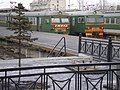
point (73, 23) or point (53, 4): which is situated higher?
point (53, 4)

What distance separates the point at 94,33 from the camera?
130ft

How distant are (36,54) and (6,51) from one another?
370 cm

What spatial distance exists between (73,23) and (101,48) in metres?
25.5

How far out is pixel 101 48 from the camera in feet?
56.8

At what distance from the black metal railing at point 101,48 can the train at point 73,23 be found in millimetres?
19757

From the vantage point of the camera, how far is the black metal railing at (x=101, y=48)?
15.9 meters

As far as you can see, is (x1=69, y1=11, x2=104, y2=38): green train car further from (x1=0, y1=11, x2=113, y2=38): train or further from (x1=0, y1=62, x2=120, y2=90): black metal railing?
(x1=0, y1=62, x2=120, y2=90): black metal railing

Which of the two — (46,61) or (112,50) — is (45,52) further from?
(112,50)

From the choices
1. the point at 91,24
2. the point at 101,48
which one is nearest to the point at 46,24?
the point at 91,24

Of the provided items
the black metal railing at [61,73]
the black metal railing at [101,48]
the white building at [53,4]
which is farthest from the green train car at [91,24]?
the white building at [53,4]

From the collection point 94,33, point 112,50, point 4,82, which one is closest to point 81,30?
point 94,33

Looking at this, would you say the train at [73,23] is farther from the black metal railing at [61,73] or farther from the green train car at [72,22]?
the black metal railing at [61,73]

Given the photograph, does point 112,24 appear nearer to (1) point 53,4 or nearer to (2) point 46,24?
(2) point 46,24

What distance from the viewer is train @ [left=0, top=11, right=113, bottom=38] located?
39594 mm
